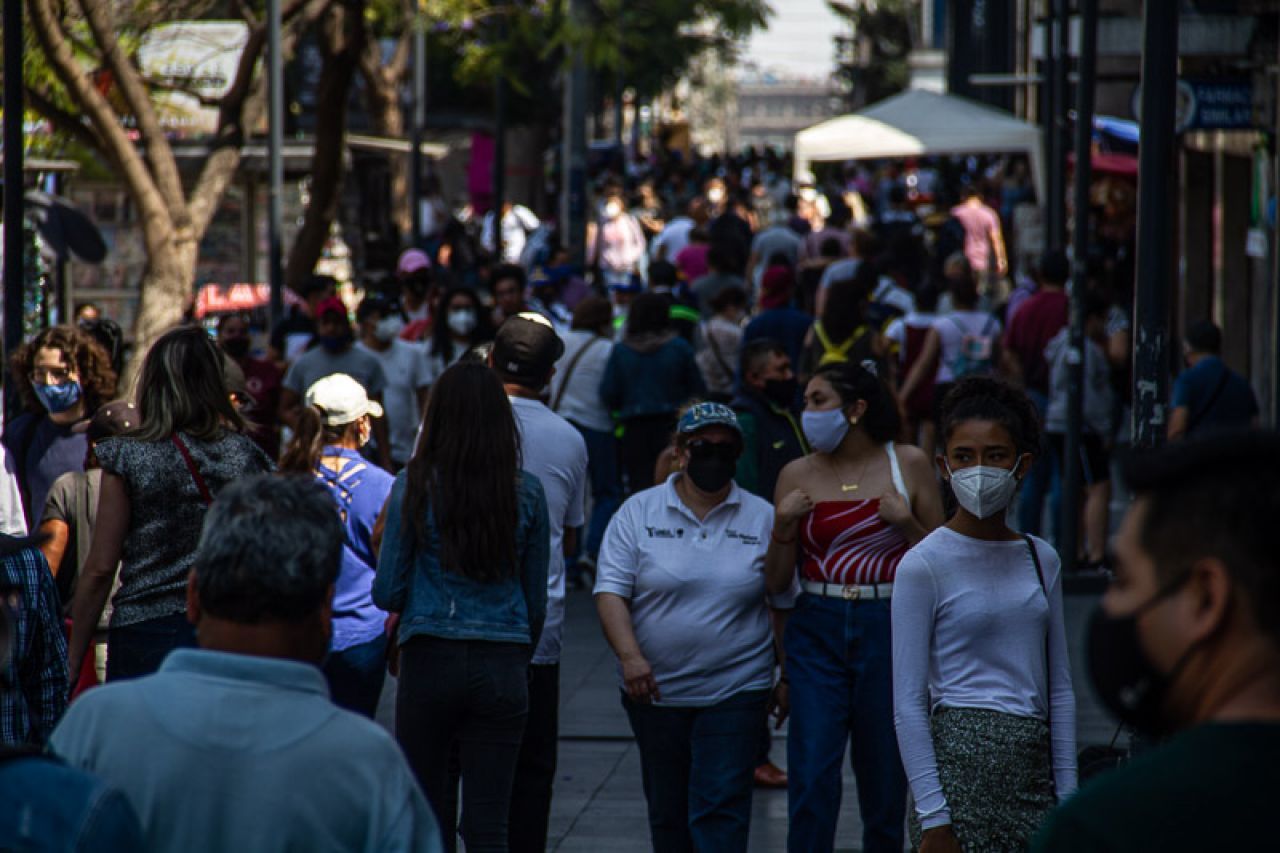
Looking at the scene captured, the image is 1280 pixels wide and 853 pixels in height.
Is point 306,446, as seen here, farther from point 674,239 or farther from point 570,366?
point 674,239

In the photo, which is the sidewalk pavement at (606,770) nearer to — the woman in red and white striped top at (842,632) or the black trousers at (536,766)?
the black trousers at (536,766)

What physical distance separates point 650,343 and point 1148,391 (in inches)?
194

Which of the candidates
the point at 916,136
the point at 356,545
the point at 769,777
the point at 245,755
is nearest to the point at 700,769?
the point at 356,545

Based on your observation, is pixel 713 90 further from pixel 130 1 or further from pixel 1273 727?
pixel 1273 727

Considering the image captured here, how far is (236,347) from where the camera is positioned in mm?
11633

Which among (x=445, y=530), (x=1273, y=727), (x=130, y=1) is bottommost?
(x=445, y=530)

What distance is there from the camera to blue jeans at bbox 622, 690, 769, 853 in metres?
5.69

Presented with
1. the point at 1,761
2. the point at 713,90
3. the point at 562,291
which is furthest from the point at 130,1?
the point at 713,90

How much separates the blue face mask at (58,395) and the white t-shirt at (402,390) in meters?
4.15

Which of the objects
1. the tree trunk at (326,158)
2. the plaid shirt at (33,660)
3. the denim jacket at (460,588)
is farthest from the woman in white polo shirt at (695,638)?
the tree trunk at (326,158)

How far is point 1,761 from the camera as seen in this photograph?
2455 millimetres

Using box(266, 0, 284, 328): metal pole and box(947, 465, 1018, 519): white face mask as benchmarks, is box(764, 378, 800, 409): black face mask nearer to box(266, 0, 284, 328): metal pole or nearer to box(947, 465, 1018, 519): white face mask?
box(947, 465, 1018, 519): white face mask

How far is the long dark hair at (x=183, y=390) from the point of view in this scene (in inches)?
229

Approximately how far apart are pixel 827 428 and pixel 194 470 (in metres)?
1.89
